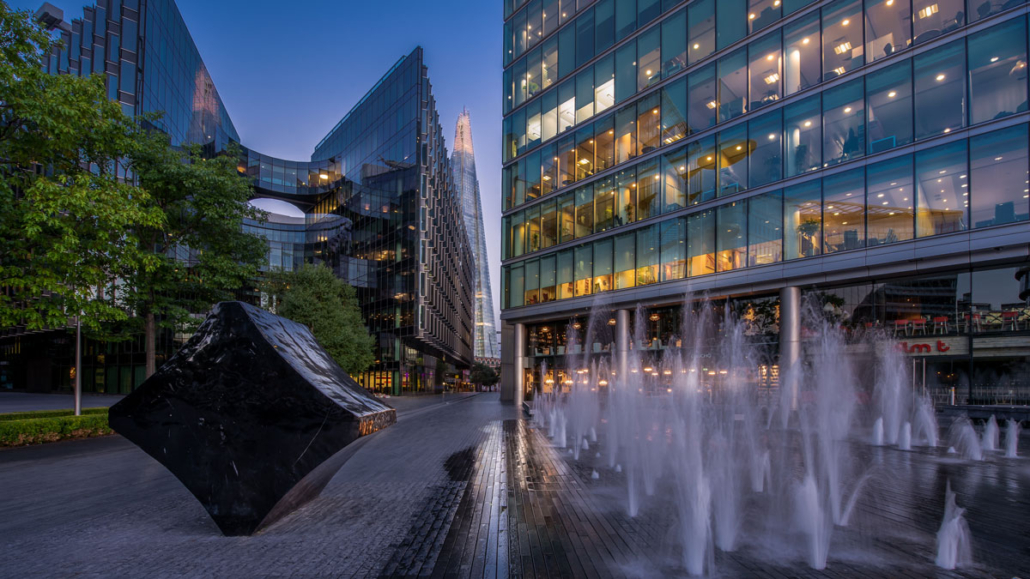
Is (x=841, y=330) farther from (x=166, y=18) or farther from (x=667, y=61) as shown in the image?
(x=166, y=18)

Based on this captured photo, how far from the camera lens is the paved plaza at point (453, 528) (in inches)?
209

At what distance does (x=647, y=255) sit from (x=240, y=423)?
2373cm

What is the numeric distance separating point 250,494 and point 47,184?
34.2 feet

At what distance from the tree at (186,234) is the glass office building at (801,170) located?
18952mm

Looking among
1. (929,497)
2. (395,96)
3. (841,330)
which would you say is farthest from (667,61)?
(395,96)

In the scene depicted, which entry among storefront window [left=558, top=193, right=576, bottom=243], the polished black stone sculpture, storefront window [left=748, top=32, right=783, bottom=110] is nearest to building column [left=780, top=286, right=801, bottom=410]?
storefront window [left=748, top=32, right=783, bottom=110]

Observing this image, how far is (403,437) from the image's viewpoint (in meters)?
16.6

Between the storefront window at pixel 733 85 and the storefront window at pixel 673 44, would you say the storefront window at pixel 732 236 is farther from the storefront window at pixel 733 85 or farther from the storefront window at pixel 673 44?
the storefront window at pixel 673 44

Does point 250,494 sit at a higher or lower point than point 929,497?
higher

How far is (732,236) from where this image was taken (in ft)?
77.9

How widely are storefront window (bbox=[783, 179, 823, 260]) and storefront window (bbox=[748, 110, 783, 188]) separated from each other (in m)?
1.24

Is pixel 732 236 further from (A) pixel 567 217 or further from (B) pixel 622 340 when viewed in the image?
(A) pixel 567 217

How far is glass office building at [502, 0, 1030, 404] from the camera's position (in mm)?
18266

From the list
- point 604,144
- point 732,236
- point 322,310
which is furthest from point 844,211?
point 322,310
